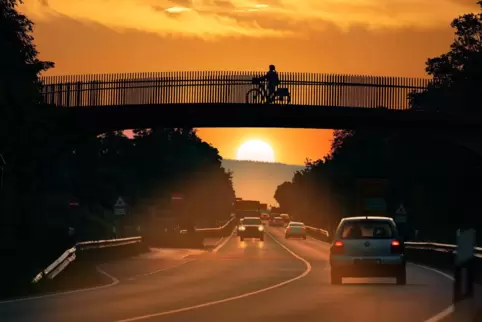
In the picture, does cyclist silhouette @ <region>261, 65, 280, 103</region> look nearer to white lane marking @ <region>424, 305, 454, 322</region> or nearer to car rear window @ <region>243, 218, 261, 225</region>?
white lane marking @ <region>424, 305, 454, 322</region>

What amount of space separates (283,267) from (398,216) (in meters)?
21.6

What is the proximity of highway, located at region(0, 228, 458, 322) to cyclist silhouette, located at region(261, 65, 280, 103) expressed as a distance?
1897cm

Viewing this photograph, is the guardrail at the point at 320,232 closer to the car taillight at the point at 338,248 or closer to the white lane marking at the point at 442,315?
the car taillight at the point at 338,248

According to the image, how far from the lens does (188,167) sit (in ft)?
638

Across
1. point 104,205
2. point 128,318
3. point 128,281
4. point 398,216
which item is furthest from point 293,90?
point 104,205

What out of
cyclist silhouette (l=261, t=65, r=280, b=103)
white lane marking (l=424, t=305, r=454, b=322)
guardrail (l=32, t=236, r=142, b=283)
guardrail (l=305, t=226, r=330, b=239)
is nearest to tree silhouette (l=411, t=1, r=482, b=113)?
guardrail (l=305, t=226, r=330, b=239)

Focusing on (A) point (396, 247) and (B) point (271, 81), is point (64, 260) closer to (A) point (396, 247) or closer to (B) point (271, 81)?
(A) point (396, 247)

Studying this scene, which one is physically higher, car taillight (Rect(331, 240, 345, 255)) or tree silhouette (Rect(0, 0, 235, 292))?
tree silhouette (Rect(0, 0, 235, 292))

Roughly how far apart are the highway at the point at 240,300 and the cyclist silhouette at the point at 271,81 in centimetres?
1897

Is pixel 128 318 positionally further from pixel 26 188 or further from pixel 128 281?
pixel 26 188

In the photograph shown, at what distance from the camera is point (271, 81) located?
57.2 m

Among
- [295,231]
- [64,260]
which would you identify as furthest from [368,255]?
[295,231]

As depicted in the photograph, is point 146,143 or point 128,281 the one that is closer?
point 128,281

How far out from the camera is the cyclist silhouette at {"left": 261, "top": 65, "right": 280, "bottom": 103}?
185ft
